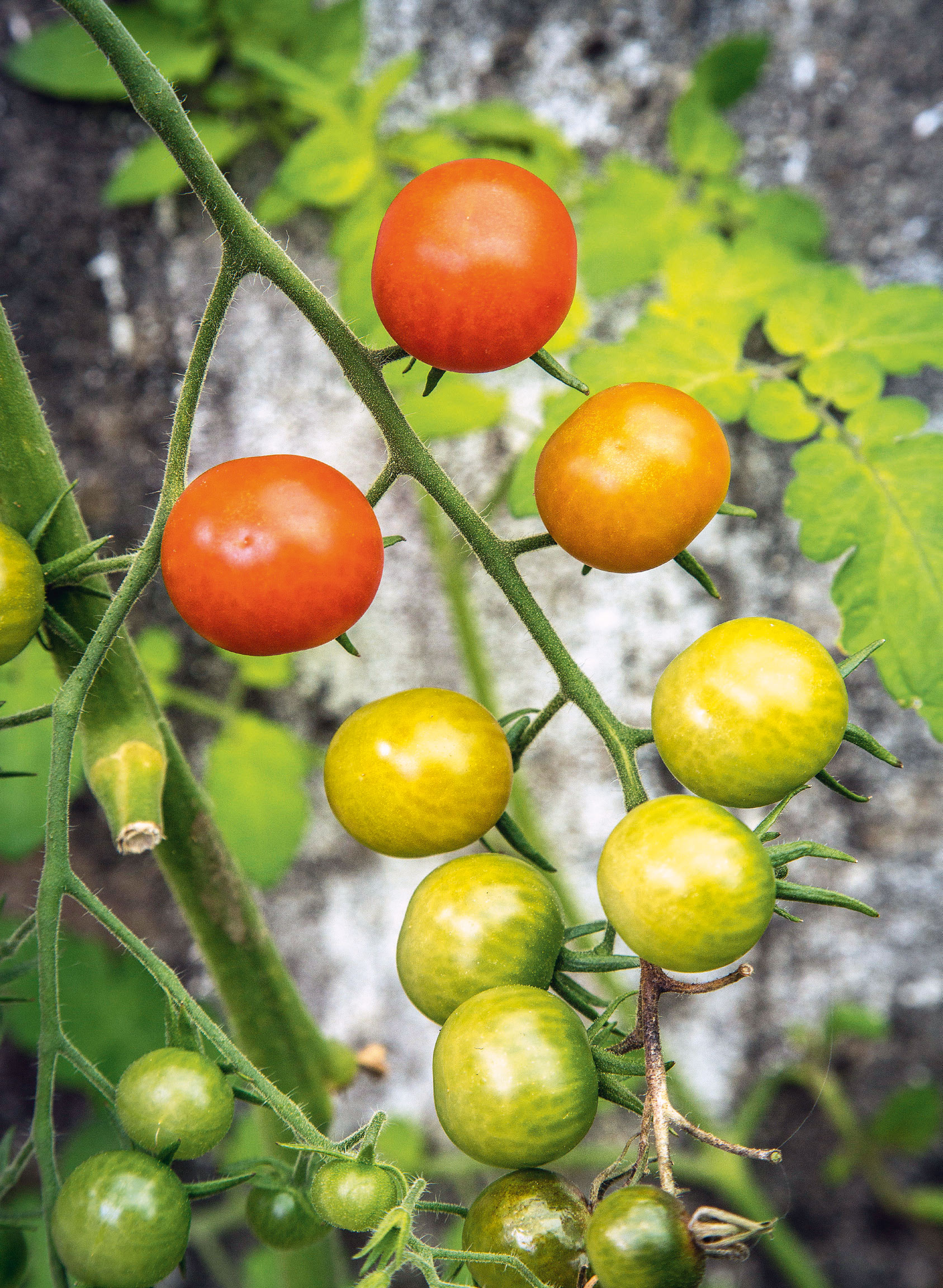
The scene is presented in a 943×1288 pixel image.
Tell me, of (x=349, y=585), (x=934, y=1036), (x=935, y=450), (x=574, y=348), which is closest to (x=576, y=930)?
(x=349, y=585)

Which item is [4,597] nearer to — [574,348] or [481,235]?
[481,235]

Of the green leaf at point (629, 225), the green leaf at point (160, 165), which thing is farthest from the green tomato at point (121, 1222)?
the green leaf at point (160, 165)

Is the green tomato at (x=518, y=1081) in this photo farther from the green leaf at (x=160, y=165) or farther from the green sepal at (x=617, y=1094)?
the green leaf at (x=160, y=165)

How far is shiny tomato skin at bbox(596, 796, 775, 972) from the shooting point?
1.50 ft

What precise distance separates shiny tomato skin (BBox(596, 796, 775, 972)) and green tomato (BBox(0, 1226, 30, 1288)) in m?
0.43

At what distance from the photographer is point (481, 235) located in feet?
1.66

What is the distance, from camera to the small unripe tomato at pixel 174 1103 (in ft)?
1.62

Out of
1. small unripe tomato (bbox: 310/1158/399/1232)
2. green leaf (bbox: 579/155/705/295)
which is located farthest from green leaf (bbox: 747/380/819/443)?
small unripe tomato (bbox: 310/1158/399/1232)

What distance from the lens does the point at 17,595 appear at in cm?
55

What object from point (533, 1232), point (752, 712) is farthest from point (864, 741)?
point (533, 1232)

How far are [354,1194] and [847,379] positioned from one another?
789 mm

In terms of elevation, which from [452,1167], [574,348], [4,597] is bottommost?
[452,1167]

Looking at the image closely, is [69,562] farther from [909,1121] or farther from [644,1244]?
[909,1121]

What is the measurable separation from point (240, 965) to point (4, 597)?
0.43 meters
